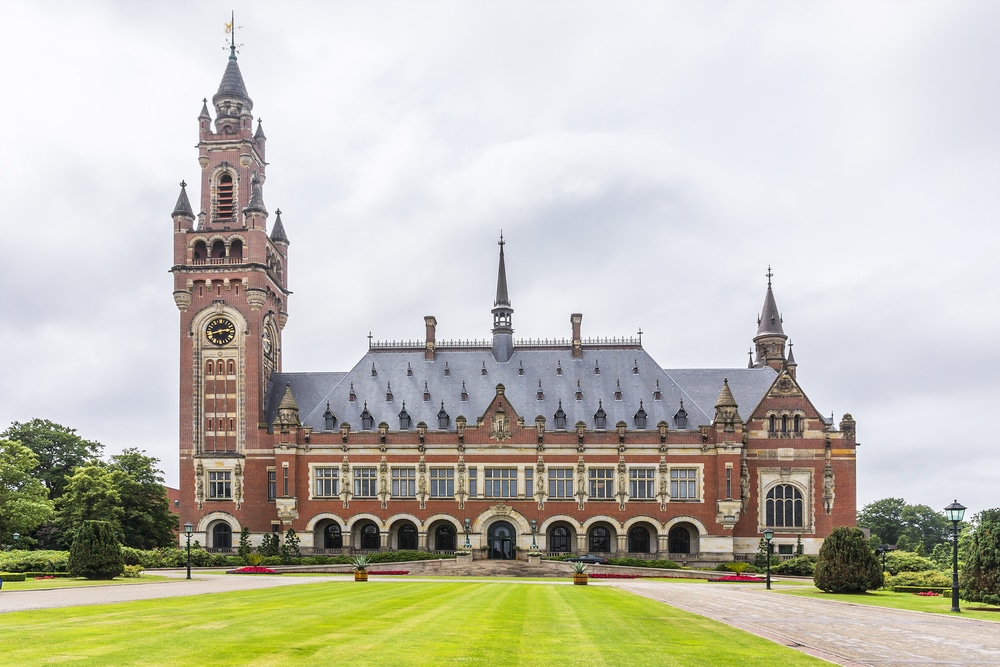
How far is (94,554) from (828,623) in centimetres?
3788

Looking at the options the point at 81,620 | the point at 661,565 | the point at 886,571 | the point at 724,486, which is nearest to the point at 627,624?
the point at 81,620

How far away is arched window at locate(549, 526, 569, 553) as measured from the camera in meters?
75.1

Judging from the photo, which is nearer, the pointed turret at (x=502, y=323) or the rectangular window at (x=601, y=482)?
the rectangular window at (x=601, y=482)

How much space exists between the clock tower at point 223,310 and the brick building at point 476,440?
0.15 metres

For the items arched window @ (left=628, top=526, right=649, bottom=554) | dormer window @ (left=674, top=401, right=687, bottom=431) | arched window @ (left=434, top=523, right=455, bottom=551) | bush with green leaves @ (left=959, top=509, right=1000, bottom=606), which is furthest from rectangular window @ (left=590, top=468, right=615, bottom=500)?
bush with green leaves @ (left=959, top=509, right=1000, bottom=606)

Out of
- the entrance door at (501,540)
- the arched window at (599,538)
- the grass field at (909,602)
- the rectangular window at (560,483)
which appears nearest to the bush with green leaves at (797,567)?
the arched window at (599,538)

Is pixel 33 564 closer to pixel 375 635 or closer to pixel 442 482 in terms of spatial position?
pixel 442 482

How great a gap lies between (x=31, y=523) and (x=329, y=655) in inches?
2363

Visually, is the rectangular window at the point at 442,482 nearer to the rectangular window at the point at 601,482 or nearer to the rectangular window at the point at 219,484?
the rectangular window at the point at 601,482

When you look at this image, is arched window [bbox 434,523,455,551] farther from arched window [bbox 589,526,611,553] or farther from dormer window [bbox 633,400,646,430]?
dormer window [bbox 633,400,646,430]

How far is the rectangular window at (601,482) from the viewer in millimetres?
74125

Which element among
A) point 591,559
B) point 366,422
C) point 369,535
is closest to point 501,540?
point 591,559

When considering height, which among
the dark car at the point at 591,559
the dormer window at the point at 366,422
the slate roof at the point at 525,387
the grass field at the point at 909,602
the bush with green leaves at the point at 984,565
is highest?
the slate roof at the point at 525,387

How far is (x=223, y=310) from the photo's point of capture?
78688 millimetres
